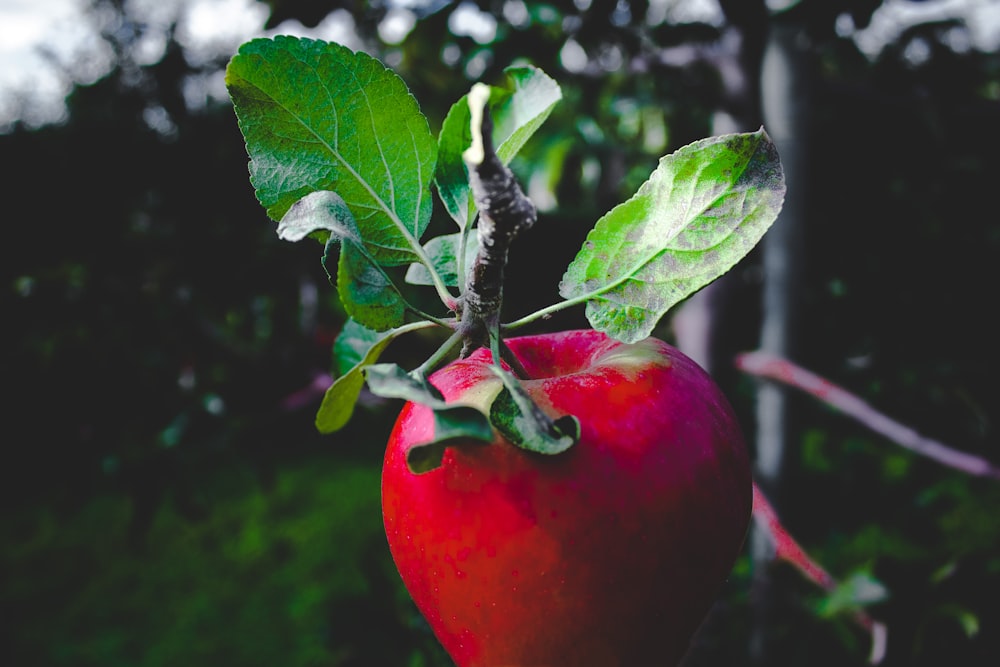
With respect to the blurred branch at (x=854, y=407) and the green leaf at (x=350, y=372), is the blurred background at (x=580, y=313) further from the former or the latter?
the green leaf at (x=350, y=372)

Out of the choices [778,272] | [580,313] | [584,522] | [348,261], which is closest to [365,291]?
[348,261]

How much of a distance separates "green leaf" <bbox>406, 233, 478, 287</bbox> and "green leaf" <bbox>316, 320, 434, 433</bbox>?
0.04 metres

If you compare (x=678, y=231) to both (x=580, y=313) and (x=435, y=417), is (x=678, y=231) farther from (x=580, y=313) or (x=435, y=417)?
(x=580, y=313)

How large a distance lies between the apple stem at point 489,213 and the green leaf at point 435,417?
0.16 feet

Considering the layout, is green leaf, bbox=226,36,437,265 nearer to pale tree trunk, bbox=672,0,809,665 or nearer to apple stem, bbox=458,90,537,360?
apple stem, bbox=458,90,537,360

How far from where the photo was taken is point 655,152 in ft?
4.23

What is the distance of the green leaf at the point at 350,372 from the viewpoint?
0.32 metres

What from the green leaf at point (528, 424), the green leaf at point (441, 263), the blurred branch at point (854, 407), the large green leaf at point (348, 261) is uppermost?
the large green leaf at point (348, 261)

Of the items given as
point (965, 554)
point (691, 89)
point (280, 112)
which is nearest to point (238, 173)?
point (691, 89)

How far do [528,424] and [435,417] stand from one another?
0.04 m

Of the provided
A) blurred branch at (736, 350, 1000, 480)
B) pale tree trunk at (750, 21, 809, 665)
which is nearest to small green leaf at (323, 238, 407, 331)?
blurred branch at (736, 350, 1000, 480)

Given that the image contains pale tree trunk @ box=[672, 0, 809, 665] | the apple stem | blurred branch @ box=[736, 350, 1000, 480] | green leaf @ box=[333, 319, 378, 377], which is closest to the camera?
the apple stem

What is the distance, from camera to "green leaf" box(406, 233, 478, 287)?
384 mm

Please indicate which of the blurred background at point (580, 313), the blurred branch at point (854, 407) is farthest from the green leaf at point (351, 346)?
the blurred branch at point (854, 407)
